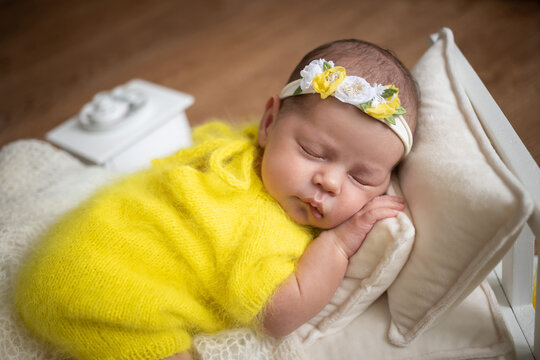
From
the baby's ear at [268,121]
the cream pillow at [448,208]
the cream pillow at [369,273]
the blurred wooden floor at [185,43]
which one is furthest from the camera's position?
the blurred wooden floor at [185,43]

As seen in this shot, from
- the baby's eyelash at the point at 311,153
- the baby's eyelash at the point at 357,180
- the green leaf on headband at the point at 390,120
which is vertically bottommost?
the baby's eyelash at the point at 357,180

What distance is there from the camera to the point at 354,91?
87 cm

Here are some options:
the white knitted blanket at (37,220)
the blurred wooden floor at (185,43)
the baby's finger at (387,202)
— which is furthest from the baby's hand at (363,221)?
the blurred wooden floor at (185,43)

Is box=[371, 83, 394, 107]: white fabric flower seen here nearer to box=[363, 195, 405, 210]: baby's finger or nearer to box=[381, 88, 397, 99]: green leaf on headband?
box=[381, 88, 397, 99]: green leaf on headband

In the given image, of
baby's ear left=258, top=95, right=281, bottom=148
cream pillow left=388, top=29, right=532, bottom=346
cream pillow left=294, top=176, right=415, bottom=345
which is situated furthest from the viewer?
baby's ear left=258, top=95, right=281, bottom=148

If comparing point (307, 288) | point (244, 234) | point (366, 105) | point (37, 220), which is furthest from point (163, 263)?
point (366, 105)

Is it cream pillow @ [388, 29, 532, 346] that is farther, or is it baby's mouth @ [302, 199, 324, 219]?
baby's mouth @ [302, 199, 324, 219]

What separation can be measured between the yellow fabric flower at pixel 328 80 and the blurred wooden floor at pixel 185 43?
3.65 ft

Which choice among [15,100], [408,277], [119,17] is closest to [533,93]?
[408,277]

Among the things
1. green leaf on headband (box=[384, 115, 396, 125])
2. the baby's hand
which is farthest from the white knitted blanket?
green leaf on headband (box=[384, 115, 396, 125])

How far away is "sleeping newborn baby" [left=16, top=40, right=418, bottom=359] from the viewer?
33.6 inches

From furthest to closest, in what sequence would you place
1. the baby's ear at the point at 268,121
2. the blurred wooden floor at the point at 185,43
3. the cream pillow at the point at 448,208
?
the blurred wooden floor at the point at 185,43 < the baby's ear at the point at 268,121 < the cream pillow at the point at 448,208

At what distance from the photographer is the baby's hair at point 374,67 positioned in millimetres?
910

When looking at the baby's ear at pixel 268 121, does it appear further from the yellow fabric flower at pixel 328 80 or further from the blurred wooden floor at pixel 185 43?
the blurred wooden floor at pixel 185 43
